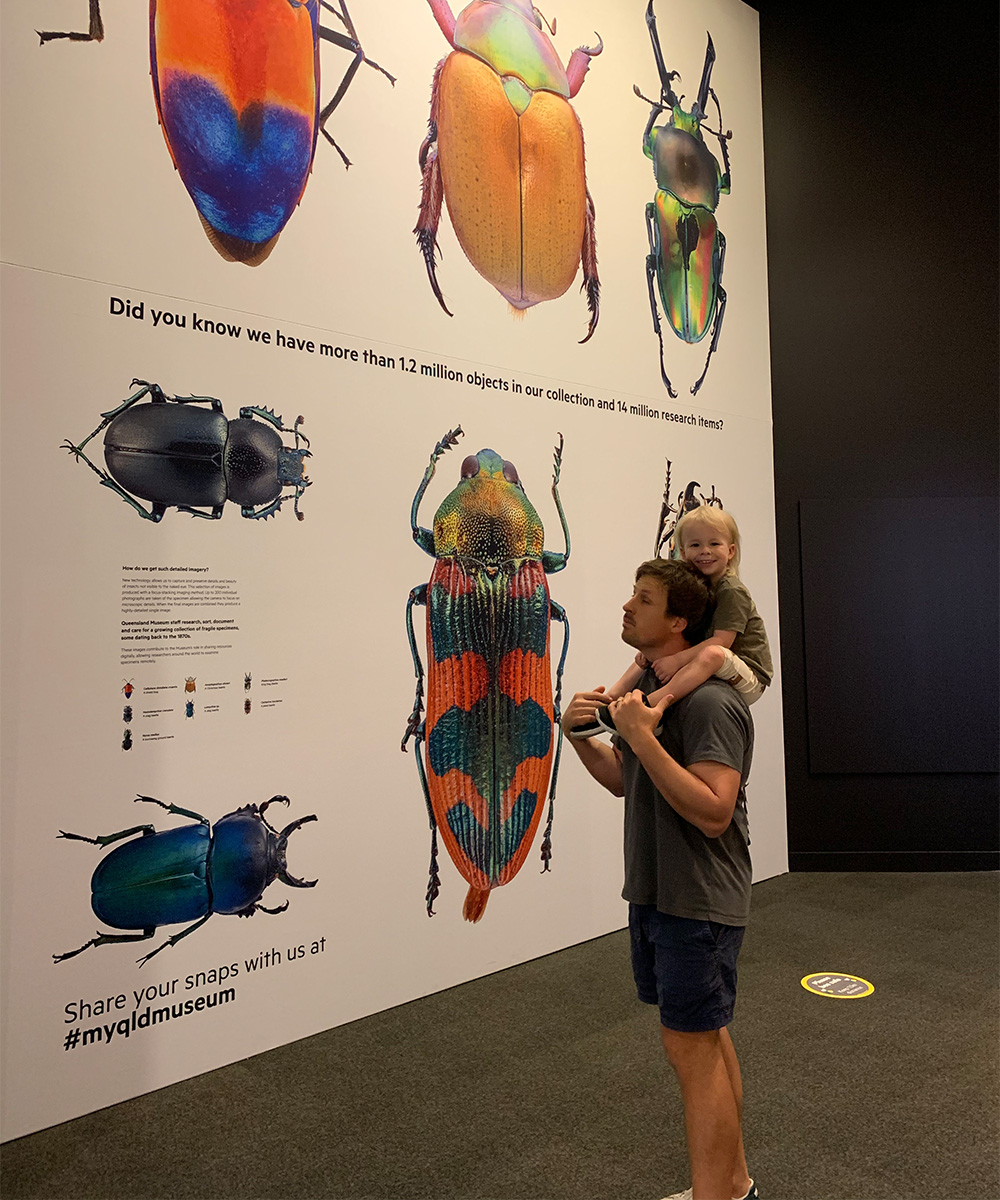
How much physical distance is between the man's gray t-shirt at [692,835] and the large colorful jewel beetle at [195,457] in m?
1.59

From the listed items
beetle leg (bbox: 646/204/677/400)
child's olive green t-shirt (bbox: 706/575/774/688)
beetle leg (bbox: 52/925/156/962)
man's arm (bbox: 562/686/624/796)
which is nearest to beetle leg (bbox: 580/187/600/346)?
beetle leg (bbox: 646/204/677/400)

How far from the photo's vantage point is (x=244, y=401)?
3000 mm

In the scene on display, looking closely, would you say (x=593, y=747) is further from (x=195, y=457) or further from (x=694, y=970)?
(x=195, y=457)

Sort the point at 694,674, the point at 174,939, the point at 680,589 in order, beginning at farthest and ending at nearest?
the point at 174,939
the point at 680,589
the point at 694,674

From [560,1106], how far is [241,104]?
9.95 ft

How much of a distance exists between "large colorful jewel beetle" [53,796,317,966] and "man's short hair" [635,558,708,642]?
161 cm

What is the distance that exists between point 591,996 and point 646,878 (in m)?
1.65

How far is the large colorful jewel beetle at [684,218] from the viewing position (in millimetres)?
4484

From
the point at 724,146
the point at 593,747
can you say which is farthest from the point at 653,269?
the point at 593,747

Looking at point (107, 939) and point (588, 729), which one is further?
point (107, 939)

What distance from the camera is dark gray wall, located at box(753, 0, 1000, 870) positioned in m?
5.02

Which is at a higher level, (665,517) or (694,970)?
(665,517)

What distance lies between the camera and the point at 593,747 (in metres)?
2.05

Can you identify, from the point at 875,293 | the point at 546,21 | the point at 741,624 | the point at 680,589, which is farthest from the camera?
the point at 875,293
